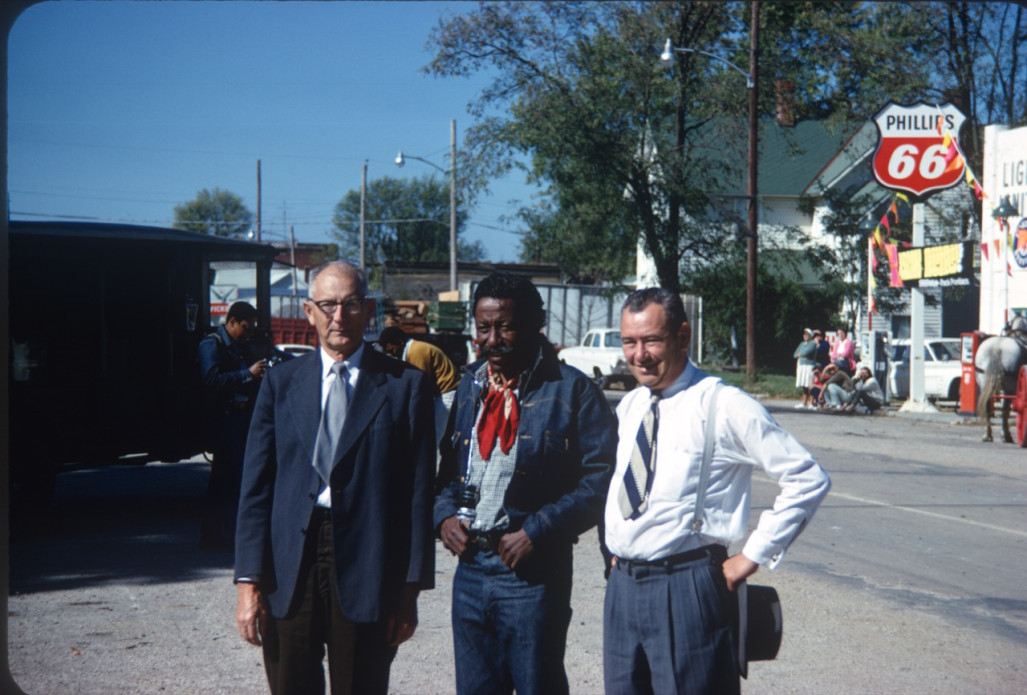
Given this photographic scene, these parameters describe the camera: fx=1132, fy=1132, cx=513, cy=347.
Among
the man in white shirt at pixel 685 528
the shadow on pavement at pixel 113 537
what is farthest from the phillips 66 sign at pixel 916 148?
the man in white shirt at pixel 685 528

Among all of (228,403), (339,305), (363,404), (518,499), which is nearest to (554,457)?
(518,499)

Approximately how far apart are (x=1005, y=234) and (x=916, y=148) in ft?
8.63

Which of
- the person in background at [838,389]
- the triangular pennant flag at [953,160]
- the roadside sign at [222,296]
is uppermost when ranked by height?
the triangular pennant flag at [953,160]

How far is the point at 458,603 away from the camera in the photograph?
3.74 metres

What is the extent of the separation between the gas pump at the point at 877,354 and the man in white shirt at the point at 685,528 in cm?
2556

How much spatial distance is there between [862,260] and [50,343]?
32273mm

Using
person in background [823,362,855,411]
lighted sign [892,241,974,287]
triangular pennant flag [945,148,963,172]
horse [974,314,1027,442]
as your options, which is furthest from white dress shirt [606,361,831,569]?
person in background [823,362,855,411]

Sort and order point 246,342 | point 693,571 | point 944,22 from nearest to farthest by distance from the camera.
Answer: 1. point 693,571
2. point 246,342
3. point 944,22

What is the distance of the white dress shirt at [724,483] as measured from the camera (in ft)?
11.1

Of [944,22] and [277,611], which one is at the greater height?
[944,22]

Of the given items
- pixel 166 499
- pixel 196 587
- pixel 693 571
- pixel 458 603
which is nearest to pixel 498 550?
pixel 458 603

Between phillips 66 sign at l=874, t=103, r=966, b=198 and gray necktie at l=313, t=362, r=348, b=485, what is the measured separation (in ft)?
73.9

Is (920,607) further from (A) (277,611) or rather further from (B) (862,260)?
(B) (862,260)

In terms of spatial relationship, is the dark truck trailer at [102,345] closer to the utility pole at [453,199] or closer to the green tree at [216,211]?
the utility pole at [453,199]
